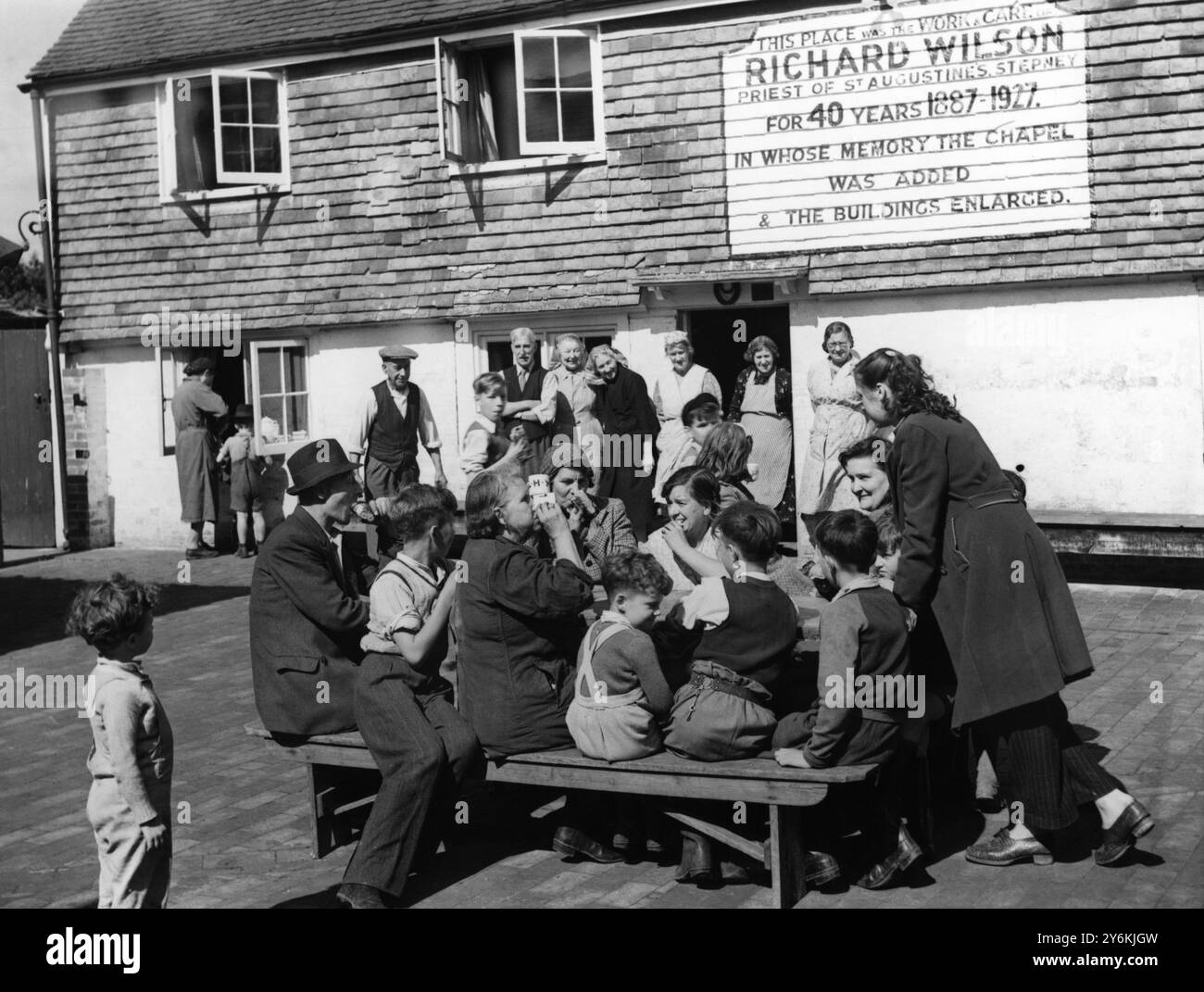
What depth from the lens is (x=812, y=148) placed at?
13086 mm

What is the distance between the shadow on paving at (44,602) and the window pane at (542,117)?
206 inches

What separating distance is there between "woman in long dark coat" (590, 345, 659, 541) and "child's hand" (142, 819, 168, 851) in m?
7.13

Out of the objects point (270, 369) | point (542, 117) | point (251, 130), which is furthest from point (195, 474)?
point (542, 117)

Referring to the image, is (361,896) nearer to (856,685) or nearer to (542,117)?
(856,685)

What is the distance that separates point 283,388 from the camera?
51.7 ft

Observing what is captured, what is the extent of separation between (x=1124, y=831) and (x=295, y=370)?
38.6 ft

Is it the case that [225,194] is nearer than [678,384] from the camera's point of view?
No

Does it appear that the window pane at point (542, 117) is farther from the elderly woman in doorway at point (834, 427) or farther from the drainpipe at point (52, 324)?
the drainpipe at point (52, 324)

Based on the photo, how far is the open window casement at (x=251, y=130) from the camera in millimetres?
15617

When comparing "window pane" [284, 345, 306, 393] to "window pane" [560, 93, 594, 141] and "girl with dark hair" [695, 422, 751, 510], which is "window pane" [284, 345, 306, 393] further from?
"girl with dark hair" [695, 422, 751, 510]

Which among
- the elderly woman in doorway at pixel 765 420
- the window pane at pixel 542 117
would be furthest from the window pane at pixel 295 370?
the elderly woman in doorway at pixel 765 420

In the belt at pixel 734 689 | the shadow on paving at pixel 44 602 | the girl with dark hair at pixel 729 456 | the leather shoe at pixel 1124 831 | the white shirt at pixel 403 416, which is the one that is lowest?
the leather shoe at pixel 1124 831

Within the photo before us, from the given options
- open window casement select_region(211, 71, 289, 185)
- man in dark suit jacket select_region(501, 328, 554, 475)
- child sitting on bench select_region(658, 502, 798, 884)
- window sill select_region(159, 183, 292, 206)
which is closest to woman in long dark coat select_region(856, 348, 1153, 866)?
child sitting on bench select_region(658, 502, 798, 884)
